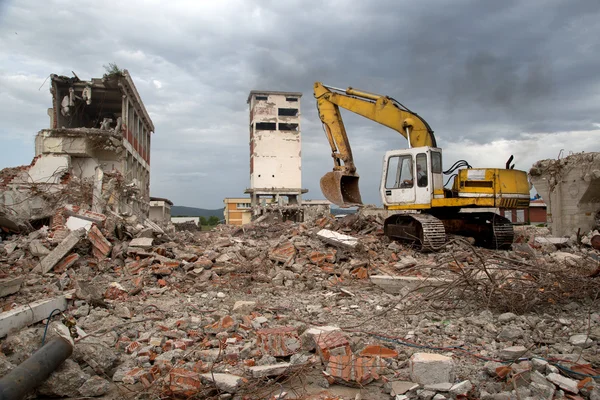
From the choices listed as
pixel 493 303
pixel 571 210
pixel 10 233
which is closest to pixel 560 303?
pixel 493 303

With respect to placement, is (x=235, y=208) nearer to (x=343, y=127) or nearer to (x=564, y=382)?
(x=343, y=127)

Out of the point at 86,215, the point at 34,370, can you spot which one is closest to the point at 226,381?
the point at 34,370

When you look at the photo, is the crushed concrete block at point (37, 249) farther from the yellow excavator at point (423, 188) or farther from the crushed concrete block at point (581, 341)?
the crushed concrete block at point (581, 341)

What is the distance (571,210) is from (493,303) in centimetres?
1077

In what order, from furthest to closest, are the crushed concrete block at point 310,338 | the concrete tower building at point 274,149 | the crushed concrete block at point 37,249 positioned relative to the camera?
the concrete tower building at point 274,149, the crushed concrete block at point 37,249, the crushed concrete block at point 310,338

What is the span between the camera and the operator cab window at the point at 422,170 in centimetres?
1033

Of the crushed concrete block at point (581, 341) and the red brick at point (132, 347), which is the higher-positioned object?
the crushed concrete block at point (581, 341)

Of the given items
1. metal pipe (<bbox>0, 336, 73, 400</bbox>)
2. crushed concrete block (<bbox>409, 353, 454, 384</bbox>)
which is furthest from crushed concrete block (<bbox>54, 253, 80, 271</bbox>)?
crushed concrete block (<bbox>409, 353, 454, 384</bbox>)

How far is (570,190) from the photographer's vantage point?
45.1ft

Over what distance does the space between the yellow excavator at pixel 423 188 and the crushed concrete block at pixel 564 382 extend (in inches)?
246

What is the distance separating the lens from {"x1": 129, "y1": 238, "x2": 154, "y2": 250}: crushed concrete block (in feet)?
30.1

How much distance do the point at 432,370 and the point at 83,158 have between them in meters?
20.3

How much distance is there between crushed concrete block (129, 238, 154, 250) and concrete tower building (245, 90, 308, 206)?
1219 inches

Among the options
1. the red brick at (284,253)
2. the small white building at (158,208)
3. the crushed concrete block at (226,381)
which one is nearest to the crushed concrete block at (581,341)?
the crushed concrete block at (226,381)
